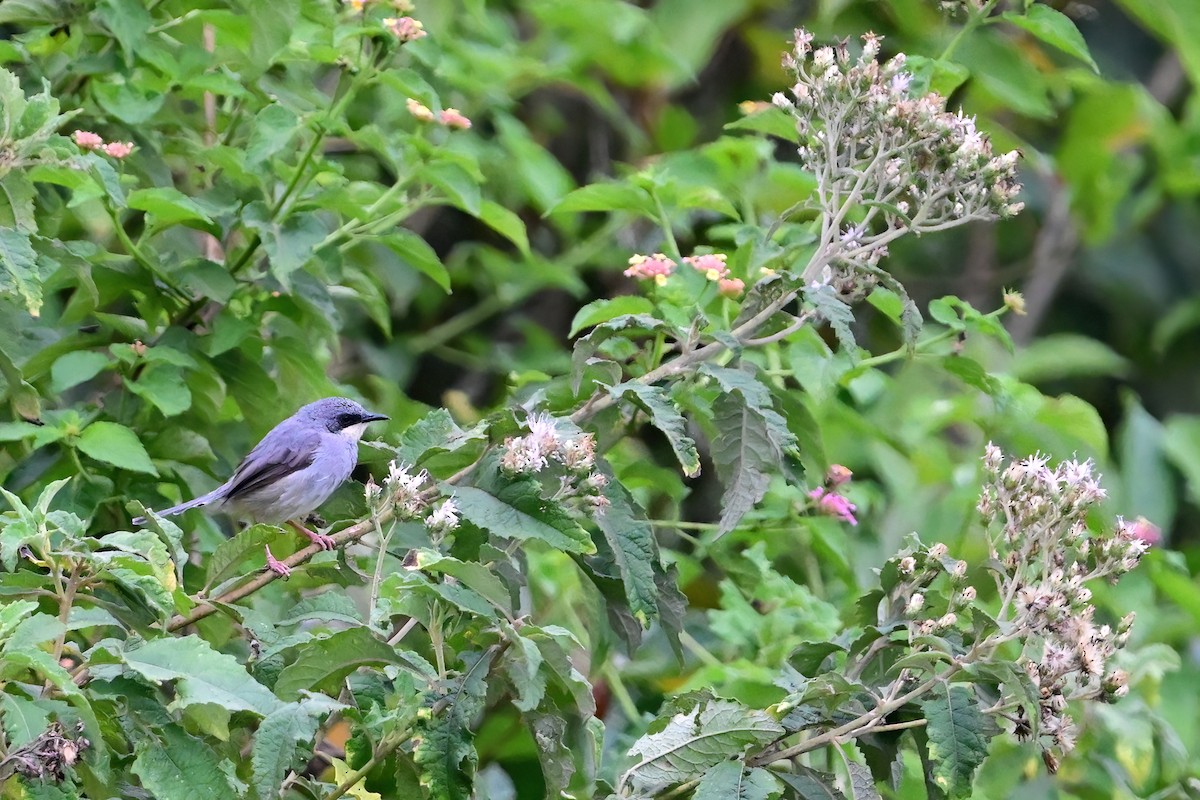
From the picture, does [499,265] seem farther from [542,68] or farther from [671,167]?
[671,167]

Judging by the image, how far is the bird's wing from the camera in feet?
12.9

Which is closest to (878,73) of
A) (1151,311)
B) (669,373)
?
(669,373)

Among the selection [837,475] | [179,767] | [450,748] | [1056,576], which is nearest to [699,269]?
[837,475]

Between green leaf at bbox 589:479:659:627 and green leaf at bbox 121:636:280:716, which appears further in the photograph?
green leaf at bbox 589:479:659:627

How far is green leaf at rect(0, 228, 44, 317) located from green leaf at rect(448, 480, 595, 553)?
1003 mm

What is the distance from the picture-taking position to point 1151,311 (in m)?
8.92

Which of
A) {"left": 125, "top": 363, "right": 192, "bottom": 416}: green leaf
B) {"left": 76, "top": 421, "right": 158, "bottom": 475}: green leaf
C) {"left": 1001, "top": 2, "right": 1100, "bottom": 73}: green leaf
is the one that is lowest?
{"left": 76, "top": 421, "right": 158, "bottom": 475}: green leaf

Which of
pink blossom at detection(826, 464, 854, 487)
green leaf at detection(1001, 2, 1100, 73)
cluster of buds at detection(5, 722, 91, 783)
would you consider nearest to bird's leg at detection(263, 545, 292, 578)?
cluster of buds at detection(5, 722, 91, 783)

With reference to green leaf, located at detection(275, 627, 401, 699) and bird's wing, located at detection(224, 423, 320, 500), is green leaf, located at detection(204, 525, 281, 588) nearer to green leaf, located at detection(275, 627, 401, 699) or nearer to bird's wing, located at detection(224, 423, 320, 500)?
green leaf, located at detection(275, 627, 401, 699)

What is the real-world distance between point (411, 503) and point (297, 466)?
51.5 inches

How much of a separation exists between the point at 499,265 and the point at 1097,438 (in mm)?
2846

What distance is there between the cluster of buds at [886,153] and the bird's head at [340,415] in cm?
155

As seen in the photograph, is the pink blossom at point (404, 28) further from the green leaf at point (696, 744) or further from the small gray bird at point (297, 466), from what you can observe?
the green leaf at point (696, 744)

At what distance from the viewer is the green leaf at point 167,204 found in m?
3.50
